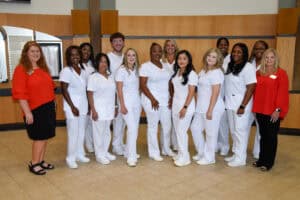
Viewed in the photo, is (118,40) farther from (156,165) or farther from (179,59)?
(156,165)

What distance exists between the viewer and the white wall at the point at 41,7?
5367 millimetres

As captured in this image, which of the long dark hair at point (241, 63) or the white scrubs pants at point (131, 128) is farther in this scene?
the white scrubs pants at point (131, 128)

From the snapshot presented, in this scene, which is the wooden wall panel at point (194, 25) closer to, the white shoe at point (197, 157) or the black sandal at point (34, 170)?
the white shoe at point (197, 157)

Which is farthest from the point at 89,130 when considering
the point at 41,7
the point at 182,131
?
the point at 41,7

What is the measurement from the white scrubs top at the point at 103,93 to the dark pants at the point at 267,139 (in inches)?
73.1

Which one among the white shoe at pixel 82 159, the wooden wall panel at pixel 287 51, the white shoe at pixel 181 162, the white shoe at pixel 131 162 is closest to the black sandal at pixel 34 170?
the white shoe at pixel 82 159

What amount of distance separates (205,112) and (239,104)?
17.3 inches

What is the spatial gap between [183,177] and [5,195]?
193cm

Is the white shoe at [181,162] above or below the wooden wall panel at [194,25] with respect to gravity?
below

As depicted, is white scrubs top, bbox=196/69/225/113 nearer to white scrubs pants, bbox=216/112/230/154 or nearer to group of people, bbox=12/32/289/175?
group of people, bbox=12/32/289/175

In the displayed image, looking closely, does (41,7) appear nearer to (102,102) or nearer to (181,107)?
(102,102)

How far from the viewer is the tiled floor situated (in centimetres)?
305

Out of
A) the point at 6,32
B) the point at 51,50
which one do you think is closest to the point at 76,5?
the point at 51,50

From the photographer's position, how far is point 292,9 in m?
→ 5.20
